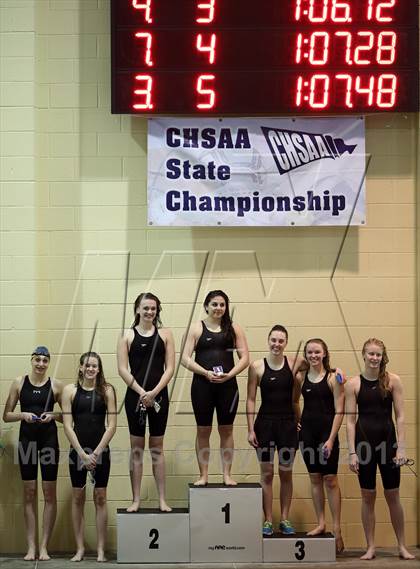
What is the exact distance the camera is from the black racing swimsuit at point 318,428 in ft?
22.3

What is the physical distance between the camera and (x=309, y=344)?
22.4 ft

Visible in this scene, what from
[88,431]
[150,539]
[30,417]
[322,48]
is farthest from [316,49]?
[150,539]

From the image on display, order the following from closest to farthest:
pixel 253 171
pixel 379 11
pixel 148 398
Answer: pixel 148 398 < pixel 379 11 < pixel 253 171

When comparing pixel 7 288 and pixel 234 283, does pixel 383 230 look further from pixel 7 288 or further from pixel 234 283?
pixel 7 288

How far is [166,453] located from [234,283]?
133cm

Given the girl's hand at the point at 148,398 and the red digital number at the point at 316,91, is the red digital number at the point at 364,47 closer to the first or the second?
the red digital number at the point at 316,91

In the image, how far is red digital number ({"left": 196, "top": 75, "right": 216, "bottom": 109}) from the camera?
22.2 ft

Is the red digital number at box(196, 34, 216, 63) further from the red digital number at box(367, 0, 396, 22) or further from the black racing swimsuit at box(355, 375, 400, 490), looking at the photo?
the black racing swimsuit at box(355, 375, 400, 490)

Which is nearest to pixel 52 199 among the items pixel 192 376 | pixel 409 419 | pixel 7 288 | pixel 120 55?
pixel 7 288

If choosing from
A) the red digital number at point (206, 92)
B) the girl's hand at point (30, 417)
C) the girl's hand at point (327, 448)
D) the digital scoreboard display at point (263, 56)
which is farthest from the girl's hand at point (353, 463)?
the red digital number at point (206, 92)

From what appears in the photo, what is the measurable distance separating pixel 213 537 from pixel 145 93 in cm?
304

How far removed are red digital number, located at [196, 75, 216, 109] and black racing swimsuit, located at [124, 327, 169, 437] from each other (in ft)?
5.33

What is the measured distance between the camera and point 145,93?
6.77 metres

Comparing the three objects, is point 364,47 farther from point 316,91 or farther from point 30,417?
point 30,417
